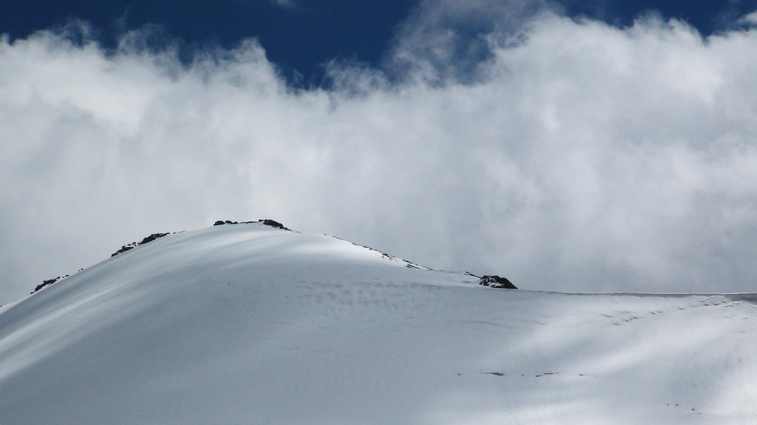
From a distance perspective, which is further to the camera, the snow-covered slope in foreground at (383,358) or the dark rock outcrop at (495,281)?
the dark rock outcrop at (495,281)

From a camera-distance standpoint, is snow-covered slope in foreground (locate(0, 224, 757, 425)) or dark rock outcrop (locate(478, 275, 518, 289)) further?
dark rock outcrop (locate(478, 275, 518, 289))

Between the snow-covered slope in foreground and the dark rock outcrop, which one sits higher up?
the dark rock outcrop

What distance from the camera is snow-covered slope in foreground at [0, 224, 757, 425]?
28.8ft

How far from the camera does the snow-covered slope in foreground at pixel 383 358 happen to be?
878cm

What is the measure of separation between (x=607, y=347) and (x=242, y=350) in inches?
264

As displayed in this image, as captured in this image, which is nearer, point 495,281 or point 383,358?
point 383,358

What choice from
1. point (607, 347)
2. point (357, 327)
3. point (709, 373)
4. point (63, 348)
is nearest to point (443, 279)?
point (357, 327)

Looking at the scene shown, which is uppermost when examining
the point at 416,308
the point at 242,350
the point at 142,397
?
the point at 416,308

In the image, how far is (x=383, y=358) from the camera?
10438 millimetres

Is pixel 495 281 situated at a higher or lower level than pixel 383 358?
higher

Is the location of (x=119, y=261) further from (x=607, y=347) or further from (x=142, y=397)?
(x=607, y=347)

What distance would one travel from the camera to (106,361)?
11742 millimetres

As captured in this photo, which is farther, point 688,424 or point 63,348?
point 63,348

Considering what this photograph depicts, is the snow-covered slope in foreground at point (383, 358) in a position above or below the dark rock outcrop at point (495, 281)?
below
